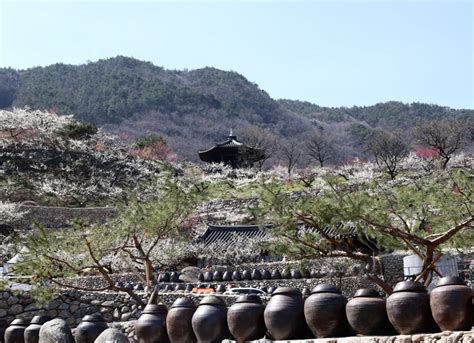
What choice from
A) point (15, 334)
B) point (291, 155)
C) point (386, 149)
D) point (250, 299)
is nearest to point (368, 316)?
point (250, 299)

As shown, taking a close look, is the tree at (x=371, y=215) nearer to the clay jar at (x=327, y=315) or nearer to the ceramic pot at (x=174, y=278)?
the clay jar at (x=327, y=315)

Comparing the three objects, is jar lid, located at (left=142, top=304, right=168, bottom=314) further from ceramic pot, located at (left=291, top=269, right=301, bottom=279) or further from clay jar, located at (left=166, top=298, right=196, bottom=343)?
ceramic pot, located at (left=291, top=269, right=301, bottom=279)

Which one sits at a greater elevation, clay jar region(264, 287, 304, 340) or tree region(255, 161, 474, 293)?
tree region(255, 161, 474, 293)

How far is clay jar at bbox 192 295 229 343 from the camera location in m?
8.59

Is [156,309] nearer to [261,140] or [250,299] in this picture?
[250,299]

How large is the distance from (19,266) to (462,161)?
1700 inches

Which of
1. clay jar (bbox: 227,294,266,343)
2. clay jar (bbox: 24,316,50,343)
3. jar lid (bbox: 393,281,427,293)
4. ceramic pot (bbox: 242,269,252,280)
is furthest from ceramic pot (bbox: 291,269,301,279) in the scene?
jar lid (bbox: 393,281,427,293)

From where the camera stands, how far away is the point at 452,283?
22.9ft

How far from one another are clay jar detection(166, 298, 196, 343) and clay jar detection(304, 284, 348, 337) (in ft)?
5.62

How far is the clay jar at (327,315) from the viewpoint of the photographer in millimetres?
7730

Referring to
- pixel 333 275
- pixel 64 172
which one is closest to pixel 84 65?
pixel 64 172

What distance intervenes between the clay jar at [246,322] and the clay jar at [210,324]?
21cm

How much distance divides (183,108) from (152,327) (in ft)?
311

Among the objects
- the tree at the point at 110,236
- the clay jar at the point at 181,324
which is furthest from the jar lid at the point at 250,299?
the tree at the point at 110,236
